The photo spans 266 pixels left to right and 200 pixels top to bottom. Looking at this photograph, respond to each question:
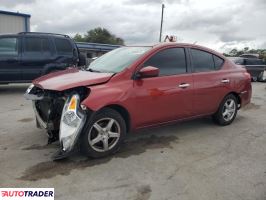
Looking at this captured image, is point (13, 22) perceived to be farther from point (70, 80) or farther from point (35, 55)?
point (70, 80)

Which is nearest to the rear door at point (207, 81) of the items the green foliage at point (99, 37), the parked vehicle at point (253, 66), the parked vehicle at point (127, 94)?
the parked vehicle at point (127, 94)

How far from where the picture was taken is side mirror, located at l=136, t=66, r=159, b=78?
476 centimetres

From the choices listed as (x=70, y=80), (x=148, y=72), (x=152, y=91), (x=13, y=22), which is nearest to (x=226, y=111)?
(x=152, y=91)

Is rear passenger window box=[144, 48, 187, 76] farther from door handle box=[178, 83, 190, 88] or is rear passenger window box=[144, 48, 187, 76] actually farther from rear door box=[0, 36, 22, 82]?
rear door box=[0, 36, 22, 82]

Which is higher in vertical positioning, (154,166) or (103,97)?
(103,97)

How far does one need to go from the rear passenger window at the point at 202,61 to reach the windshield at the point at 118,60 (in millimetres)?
998

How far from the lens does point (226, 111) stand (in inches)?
254

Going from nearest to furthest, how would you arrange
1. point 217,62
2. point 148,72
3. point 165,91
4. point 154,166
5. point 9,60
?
point 154,166
point 148,72
point 165,91
point 217,62
point 9,60

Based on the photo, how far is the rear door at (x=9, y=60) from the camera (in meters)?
9.95

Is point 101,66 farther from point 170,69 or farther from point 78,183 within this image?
point 78,183

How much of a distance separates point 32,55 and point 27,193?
7508mm

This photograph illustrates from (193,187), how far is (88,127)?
4.96ft

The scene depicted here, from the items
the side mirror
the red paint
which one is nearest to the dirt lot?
the red paint

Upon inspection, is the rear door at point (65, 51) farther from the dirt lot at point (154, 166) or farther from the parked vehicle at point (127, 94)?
the parked vehicle at point (127, 94)
